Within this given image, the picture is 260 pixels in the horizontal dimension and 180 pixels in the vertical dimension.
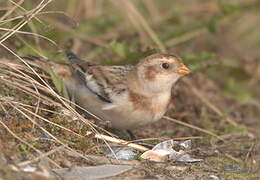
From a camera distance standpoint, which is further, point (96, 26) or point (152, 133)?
point (96, 26)

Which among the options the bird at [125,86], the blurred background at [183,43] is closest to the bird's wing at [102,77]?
the bird at [125,86]

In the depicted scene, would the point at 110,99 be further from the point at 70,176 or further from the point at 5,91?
the point at 70,176

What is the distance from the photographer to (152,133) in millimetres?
4191

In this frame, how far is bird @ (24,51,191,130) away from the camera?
374cm

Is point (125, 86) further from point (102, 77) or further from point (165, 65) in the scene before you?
point (165, 65)

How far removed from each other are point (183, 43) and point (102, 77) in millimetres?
1997

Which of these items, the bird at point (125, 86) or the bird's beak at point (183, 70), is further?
the bird's beak at point (183, 70)

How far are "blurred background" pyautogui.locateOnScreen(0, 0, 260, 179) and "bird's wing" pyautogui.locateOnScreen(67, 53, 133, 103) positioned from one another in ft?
0.82

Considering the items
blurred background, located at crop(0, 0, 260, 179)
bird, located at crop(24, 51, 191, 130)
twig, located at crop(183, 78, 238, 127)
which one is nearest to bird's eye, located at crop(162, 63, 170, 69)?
bird, located at crop(24, 51, 191, 130)

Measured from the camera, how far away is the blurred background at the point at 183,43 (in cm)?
437

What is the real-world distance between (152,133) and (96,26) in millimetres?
1941

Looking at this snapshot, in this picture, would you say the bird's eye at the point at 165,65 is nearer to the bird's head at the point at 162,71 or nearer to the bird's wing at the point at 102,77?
the bird's head at the point at 162,71

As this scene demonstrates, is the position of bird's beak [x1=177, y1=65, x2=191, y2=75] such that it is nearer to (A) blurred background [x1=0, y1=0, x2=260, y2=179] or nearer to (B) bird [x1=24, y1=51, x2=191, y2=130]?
(B) bird [x1=24, y1=51, x2=191, y2=130]

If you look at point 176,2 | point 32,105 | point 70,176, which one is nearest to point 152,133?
point 32,105
